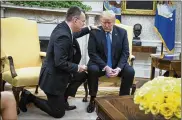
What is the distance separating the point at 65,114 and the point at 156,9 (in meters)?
2.79

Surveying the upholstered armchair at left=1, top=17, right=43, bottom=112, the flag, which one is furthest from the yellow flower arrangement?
the flag

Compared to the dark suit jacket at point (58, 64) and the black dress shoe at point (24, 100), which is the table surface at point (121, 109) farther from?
the black dress shoe at point (24, 100)

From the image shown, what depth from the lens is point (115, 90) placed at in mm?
3748

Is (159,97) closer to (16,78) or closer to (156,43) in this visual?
(16,78)

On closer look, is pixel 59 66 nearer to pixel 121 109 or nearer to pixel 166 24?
pixel 121 109

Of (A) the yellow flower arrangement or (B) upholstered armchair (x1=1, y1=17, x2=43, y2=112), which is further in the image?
(B) upholstered armchair (x1=1, y1=17, x2=43, y2=112)

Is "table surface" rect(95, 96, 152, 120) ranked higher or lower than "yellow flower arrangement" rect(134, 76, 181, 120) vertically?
lower

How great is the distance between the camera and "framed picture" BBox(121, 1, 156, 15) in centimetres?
472

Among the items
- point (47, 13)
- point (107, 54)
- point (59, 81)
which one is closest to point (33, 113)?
point (59, 81)

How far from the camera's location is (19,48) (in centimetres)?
303

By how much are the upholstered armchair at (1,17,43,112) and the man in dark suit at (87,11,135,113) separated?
24.1 inches

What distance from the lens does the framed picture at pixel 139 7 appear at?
4.72 meters

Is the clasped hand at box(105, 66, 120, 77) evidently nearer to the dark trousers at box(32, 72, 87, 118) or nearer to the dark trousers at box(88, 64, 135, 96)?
the dark trousers at box(88, 64, 135, 96)

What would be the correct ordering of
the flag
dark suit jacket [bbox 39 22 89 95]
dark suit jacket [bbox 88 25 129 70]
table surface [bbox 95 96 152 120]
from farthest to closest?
1. the flag
2. dark suit jacket [bbox 88 25 129 70]
3. dark suit jacket [bbox 39 22 89 95]
4. table surface [bbox 95 96 152 120]
